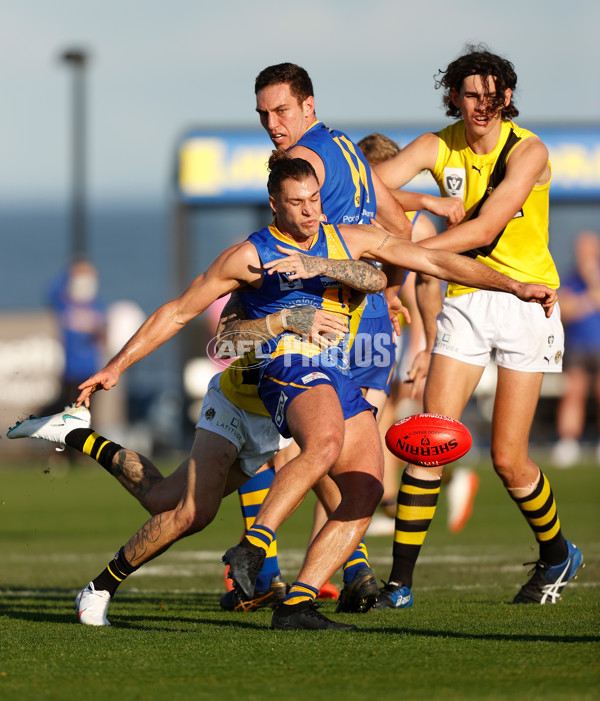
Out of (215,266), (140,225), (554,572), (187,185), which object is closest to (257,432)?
(215,266)

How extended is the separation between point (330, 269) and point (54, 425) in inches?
66.6

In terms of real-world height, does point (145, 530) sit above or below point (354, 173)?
below

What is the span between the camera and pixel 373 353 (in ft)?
20.9

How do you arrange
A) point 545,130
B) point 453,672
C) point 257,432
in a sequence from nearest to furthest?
point 453,672
point 257,432
point 545,130

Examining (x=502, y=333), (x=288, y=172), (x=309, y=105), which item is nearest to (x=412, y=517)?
(x=502, y=333)

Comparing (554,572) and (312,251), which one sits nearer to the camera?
(312,251)

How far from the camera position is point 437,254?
543cm

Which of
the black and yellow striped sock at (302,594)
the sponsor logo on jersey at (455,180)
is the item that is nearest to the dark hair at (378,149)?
the sponsor logo on jersey at (455,180)

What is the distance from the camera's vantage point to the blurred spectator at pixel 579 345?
60.3 ft

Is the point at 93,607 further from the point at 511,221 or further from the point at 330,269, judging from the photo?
the point at 511,221

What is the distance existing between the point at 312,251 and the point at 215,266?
0.45 m

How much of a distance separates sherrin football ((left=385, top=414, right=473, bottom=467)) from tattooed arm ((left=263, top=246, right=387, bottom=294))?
694 mm

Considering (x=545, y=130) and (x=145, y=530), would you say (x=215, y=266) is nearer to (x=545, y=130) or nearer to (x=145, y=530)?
(x=145, y=530)

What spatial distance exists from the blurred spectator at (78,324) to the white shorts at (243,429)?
1252cm
